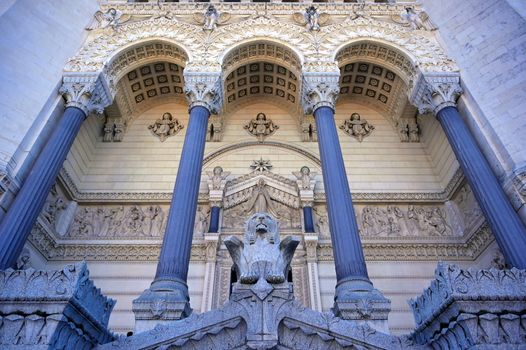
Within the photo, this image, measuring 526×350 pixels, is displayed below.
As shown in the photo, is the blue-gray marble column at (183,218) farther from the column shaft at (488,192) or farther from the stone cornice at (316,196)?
the column shaft at (488,192)

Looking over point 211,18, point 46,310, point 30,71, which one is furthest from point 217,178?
point 46,310

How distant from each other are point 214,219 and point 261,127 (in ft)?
15.7

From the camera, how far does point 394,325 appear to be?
1141 centimetres

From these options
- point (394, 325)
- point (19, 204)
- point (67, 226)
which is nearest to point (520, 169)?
point (394, 325)

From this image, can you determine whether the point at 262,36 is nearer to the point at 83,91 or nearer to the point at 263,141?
the point at 263,141

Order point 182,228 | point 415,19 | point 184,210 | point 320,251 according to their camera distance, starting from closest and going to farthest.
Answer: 1. point 182,228
2. point 184,210
3. point 320,251
4. point 415,19

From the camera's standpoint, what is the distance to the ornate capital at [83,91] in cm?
1193

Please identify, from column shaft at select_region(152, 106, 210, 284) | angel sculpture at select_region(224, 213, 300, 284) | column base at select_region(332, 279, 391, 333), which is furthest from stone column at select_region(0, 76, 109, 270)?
column base at select_region(332, 279, 391, 333)

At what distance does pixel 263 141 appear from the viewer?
1570 cm

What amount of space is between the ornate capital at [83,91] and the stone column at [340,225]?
6.85m

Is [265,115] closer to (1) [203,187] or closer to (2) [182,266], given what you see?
(1) [203,187]

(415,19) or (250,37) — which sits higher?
(415,19)

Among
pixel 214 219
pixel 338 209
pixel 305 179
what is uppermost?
pixel 305 179

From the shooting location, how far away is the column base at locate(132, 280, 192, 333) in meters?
7.65
